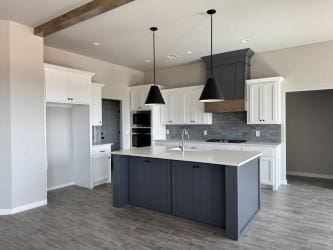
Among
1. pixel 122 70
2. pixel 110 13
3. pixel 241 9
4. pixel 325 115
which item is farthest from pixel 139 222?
pixel 325 115

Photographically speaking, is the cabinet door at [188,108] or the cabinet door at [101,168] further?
the cabinet door at [188,108]

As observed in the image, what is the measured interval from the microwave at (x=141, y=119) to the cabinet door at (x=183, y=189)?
315 centimetres

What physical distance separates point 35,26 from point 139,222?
3389mm

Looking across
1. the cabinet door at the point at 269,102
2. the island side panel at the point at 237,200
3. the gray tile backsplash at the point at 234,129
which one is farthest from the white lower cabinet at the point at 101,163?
the cabinet door at the point at 269,102

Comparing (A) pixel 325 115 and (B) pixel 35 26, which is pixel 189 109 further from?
(B) pixel 35 26

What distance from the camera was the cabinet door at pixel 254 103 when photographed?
511cm

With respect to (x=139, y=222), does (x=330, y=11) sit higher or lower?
higher

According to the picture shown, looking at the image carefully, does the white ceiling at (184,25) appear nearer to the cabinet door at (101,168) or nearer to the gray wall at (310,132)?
the gray wall at (310,132)

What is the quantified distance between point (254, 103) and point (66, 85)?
381 cm

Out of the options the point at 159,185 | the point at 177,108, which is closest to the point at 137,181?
the point at 159,185

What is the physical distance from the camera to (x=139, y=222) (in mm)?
3293

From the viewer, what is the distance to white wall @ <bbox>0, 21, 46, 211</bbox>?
142 inches

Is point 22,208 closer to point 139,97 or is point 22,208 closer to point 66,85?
point 66,85

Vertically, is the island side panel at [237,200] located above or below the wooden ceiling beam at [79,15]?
below
